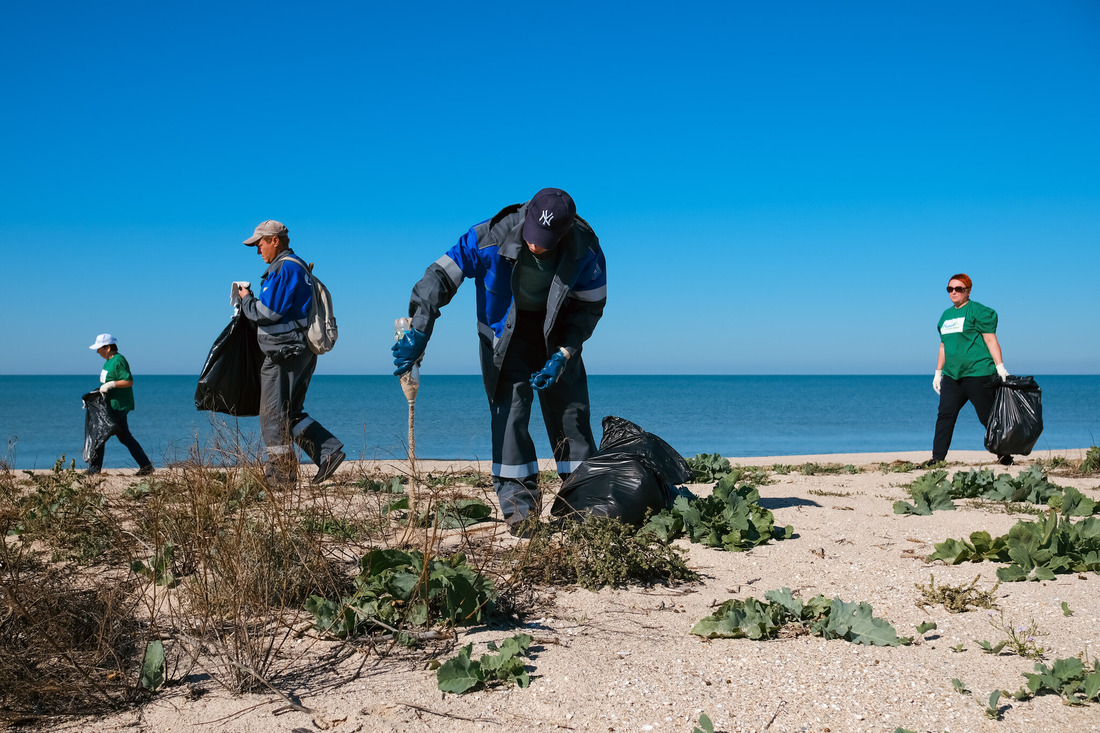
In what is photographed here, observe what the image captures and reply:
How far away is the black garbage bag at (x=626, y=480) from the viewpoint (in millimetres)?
4293

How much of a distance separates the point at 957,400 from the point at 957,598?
227 inches

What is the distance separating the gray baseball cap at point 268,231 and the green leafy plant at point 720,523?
3.99 meters

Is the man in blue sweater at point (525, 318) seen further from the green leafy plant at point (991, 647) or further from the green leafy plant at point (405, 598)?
the green leafy plant at point (991, 647)

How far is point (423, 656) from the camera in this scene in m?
2.63

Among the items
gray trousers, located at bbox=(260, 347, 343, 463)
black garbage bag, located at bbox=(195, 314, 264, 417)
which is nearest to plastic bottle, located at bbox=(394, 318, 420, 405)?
gray trousers, located at bbox=(260, 347, 343, 463)

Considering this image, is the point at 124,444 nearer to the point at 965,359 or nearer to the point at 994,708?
the point at 994,708

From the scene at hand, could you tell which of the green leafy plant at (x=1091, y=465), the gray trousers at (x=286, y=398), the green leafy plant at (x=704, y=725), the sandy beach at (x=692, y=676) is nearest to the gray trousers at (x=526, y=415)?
the sandy beach at (x=692, y=676)

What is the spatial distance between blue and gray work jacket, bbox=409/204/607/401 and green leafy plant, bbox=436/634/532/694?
2270 mm

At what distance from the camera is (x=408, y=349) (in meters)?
4.48

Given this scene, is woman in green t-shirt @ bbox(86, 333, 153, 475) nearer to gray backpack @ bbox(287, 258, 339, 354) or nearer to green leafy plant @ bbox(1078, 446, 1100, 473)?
gray backpack @ bbox(287, 258, 339, 354)

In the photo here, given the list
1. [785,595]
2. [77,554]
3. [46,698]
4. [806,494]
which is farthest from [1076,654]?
[77,554]

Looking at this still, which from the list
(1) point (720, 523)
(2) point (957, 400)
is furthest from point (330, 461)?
(2) point (957, 400)

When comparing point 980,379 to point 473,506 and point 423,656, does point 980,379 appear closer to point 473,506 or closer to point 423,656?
point 473,506

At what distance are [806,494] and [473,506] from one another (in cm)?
314
